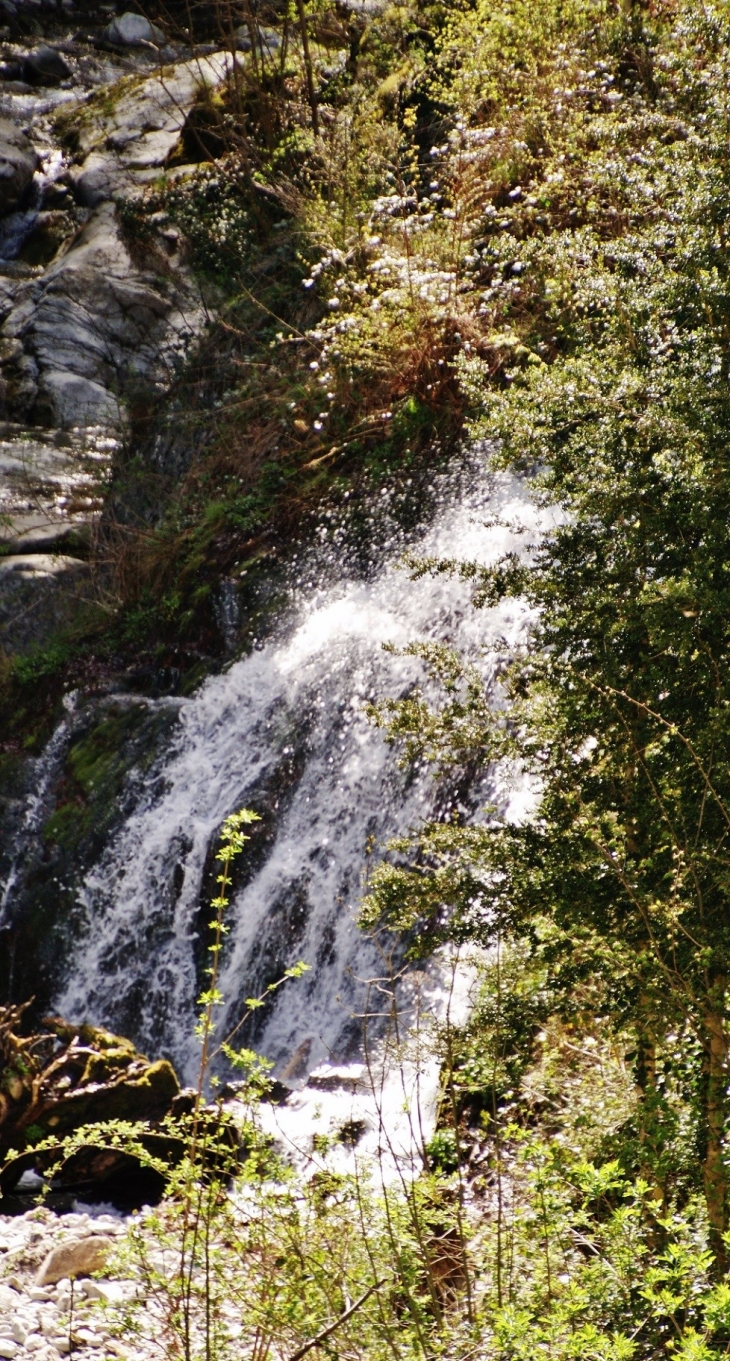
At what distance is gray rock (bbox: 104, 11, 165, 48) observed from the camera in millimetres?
19844

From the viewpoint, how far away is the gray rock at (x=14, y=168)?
16.2 metres

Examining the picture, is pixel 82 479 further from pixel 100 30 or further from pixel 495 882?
pixel 100 30

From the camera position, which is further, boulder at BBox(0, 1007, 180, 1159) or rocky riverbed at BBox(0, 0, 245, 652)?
rocky riverbed at BBox(0, 0, 245, 652)

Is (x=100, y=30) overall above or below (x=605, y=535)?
above

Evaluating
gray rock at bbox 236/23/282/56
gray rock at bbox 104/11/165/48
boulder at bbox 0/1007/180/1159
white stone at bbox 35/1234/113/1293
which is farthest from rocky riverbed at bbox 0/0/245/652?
white stone at bbox 35/1234/113/1293

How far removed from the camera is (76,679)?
10.5m

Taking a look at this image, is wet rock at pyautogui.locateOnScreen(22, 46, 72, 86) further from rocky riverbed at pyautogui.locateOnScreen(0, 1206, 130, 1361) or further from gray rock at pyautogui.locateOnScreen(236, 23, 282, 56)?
rocky riverbed at pyautogui.locateOnScreen(0, 1206, 130, 1361)

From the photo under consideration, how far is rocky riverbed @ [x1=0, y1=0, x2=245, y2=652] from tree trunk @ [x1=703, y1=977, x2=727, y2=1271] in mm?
8751

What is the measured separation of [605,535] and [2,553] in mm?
8907

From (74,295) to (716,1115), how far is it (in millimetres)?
12780

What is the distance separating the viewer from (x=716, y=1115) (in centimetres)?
298

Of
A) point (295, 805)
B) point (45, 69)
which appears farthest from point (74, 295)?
point (295, 805)

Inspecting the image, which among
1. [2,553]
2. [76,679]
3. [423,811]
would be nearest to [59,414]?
[2,553]

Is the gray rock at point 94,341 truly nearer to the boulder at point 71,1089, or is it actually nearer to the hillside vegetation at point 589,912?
the hillside vegetation at point 589,912
